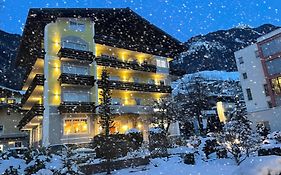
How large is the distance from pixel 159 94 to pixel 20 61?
76.1 ft

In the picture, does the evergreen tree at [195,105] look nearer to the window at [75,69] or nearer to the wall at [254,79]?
the wall at [254,79]

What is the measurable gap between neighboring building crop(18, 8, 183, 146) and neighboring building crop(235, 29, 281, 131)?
15.8 meters

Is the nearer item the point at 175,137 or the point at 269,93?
the point at 175,137

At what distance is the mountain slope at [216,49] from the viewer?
14025cm

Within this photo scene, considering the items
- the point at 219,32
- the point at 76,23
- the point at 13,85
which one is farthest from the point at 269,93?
Answer: the point at 219,32

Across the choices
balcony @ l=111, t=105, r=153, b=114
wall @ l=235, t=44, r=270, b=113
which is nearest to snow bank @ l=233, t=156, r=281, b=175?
balcony @ l=111, t=105, r=153, b=114

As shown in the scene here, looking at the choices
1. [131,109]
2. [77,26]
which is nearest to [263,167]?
[131,109]

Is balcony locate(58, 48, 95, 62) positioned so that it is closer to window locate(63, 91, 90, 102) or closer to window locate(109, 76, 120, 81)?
window locate(63, 91, 90, 102)

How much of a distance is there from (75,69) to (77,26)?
606 centimetres

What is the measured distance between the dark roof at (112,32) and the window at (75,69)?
329 centimetres

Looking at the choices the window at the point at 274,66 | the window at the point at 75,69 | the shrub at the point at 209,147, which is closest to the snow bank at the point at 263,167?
the shrub at the point at 209,147

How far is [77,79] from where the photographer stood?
28.9 meters

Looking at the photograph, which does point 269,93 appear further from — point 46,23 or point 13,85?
point 13,85

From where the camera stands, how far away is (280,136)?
19.0 m
